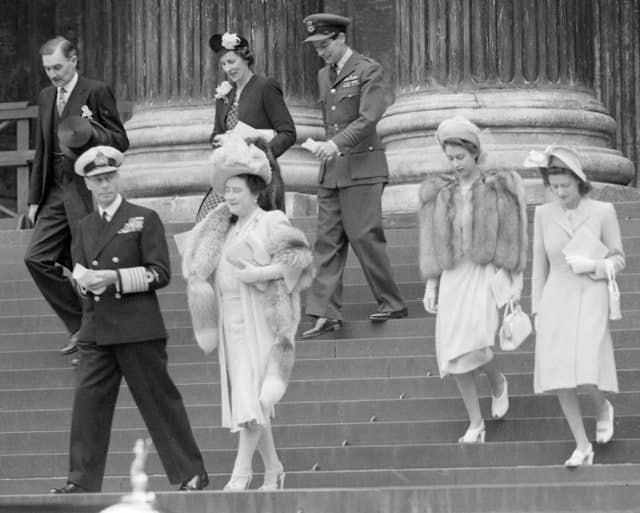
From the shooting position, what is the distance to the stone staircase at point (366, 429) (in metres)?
8.98

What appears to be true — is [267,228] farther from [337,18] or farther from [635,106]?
[635,106]

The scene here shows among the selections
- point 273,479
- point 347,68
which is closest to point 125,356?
point 273,479

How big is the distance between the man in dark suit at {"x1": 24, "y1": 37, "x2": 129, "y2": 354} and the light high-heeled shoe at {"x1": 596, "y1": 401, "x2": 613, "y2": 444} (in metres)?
3.62

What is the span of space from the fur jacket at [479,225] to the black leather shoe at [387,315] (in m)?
1.46

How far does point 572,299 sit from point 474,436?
88 centimetres

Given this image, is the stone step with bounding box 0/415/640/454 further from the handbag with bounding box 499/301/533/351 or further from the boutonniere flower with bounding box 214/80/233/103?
the boutonniere flower with bounding box 214/80/233/103

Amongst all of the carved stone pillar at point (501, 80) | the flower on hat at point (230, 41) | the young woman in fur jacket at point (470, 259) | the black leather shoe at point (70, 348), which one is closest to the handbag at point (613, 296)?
the young woman in fur jacket at point (470, 259)

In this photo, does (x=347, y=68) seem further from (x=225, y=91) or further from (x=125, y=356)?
(x=125, y=356)

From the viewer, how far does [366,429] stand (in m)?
10.7

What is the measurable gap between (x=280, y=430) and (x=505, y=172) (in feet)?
5.99

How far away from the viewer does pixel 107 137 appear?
39.3ft

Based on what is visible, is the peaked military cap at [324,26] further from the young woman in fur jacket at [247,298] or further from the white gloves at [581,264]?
the white gloves at [581,264]

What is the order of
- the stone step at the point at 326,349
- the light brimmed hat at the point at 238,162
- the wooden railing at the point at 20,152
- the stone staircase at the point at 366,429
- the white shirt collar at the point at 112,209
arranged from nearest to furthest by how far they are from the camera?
the stone staircase at the point at 366,429, the light brimmed hat at the point at 238,162, the white shirt collar at the point at 112,209, the stone step at the point at 326,349, the wooden railing at the point at 20,152

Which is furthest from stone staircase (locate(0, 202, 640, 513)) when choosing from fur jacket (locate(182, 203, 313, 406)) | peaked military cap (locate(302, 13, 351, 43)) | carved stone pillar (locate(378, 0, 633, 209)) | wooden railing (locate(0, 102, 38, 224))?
wooden railing (locate(0, 102, 38, 224))
